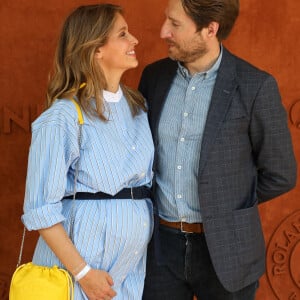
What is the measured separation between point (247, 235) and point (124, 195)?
580 mm

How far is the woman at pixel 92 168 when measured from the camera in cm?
231

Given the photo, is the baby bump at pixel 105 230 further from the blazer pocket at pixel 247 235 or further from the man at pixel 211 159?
the blazer pocket at pixel 247 235

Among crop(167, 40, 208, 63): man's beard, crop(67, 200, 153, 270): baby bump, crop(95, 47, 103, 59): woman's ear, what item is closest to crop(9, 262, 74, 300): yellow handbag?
crop(67, 200, 153, 270): baby bump

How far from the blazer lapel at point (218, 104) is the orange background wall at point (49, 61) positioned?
1.00m

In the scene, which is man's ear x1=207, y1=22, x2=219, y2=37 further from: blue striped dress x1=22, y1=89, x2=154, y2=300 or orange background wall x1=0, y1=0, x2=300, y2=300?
orange background wall x1=0, y1=0, x2=300, y2=300

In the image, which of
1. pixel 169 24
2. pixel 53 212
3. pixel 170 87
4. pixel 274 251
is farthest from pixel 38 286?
pixel 274 251

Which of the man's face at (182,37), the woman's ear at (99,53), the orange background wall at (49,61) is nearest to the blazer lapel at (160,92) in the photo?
the man's face at (182,37)

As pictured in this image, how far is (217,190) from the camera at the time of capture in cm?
257

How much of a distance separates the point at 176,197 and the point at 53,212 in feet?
1.92

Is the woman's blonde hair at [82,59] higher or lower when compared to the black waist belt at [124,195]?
higher

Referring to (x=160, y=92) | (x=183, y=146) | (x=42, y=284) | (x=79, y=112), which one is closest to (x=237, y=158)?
(x=183, y=146)

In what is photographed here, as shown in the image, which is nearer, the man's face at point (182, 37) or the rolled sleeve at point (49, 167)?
the rolled sleeve at point (49, 167)

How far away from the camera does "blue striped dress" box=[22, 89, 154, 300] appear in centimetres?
230

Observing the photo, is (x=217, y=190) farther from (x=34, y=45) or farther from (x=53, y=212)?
(x=34, y=45)
